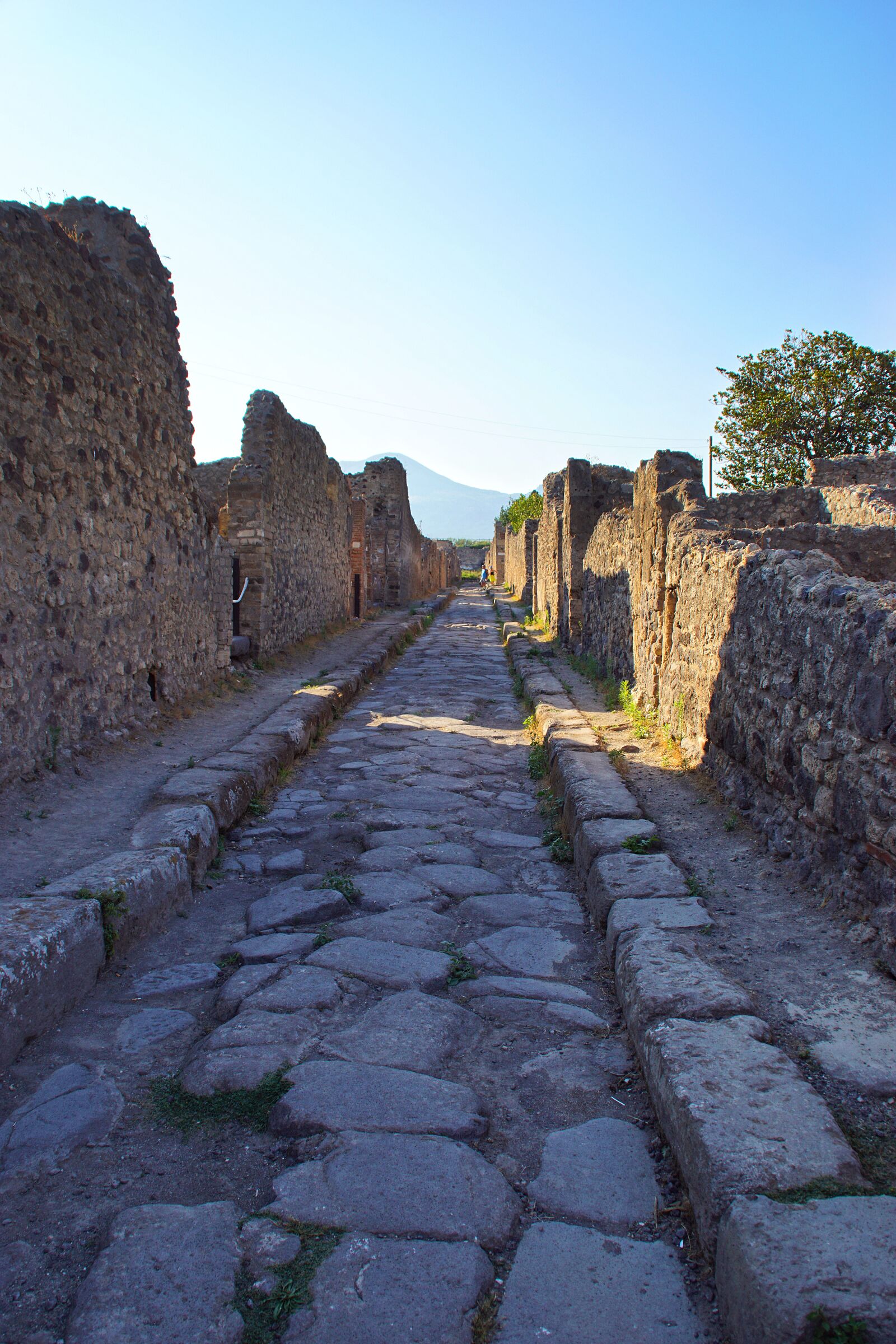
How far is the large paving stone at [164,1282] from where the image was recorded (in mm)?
1422

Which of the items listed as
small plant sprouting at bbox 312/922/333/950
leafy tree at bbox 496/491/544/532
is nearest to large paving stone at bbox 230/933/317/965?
small plant sprouting at bbox 312/922/333/950

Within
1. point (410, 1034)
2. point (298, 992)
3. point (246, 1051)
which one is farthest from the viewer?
point (298, 992)

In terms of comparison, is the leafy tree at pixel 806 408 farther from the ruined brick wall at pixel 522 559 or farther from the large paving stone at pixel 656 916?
the large paving stone at pixel 656 916

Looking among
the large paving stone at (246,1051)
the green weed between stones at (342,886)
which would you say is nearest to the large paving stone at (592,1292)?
the large paving stone at (246,1051)

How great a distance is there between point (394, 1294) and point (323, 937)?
5.39ft

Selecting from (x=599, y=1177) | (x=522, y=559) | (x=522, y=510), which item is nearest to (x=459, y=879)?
(x=599, y=1177)

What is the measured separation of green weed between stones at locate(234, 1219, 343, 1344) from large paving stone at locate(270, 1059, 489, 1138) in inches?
13.2

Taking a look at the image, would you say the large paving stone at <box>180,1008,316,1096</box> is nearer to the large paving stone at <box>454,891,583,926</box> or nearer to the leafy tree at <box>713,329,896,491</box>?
the large paving stone at <box>454,891,583,926</box>

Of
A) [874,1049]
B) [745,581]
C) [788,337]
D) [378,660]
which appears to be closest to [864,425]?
[788,337]

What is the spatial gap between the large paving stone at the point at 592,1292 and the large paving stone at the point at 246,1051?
84 centimetres

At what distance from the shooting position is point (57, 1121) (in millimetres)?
2023

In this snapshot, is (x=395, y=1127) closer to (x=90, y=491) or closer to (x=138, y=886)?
(x=138, y=886)

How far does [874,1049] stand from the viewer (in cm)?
210

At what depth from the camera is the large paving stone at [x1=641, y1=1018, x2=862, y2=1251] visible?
160 cm
